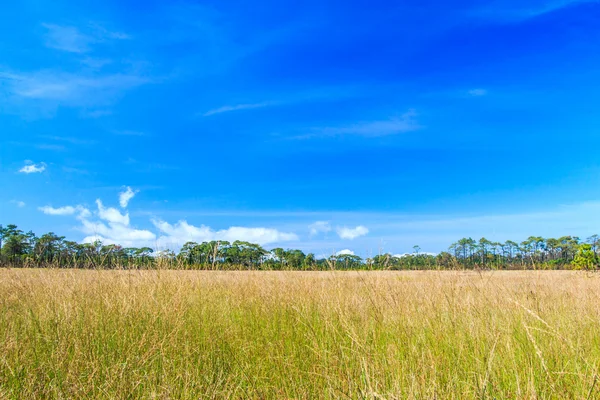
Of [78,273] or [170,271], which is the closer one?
[170,271]

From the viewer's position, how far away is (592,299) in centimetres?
550

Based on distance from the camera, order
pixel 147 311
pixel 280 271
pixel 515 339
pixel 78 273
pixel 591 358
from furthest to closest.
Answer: pixel 280 271 → pixel 78 273 → pixel 147 311 → pixel 515 339 → pixel 591 358

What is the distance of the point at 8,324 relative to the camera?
3.98 metres

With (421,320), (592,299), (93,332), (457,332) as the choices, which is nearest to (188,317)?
(93,332)

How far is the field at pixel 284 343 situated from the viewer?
2.35 m

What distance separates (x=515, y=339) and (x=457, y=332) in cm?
53

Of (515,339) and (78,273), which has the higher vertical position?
(78,273)

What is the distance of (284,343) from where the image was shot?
11.6ft

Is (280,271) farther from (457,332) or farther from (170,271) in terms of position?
(457,332)

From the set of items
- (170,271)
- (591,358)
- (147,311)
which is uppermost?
(170,271)

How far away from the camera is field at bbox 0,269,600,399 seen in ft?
7.70

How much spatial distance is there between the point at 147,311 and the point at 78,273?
3.31 meters

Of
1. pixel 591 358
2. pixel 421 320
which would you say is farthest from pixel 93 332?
pixel 591 358

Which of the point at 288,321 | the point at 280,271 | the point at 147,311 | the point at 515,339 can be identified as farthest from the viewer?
the point at 280,271
